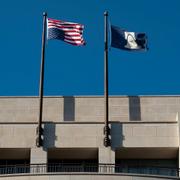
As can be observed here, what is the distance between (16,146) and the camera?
48.9 meters

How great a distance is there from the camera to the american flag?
165 feet

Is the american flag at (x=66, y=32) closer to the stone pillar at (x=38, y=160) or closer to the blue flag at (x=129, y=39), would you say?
the blue flag at (x=129, y=39)

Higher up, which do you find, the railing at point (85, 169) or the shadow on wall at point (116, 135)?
the shadow on wall at point (116, 135)

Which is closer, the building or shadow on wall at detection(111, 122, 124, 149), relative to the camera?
the building

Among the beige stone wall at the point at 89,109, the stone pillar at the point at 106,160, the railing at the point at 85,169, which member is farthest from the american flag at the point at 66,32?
the railing at the point at 85,169

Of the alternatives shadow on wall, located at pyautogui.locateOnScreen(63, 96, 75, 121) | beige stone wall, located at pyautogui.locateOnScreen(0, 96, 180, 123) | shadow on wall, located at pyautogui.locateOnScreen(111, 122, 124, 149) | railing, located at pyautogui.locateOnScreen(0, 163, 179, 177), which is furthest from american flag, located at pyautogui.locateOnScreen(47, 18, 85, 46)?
railing, located at pyautogui.locateOnScreen(0, 163, 179, 177)

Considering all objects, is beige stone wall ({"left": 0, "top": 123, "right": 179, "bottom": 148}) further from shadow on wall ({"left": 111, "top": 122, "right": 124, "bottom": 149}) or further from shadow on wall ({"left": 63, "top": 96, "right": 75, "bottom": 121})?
shadow on wall ({"left": 63, "top": 96, "right": 75, "bottom": 121})

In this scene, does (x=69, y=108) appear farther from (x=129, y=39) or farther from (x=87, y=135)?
(x=129, y=39)

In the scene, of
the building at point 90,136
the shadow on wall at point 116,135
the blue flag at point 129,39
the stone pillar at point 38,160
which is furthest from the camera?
the blue flag at point 129,39

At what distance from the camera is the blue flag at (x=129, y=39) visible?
51.1m

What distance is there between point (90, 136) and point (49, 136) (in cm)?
249

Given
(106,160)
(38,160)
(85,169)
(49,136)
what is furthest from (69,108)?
(106,160)

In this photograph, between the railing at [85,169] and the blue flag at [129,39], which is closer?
the railing at [85,169]

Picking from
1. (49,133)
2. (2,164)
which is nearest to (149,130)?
(49,133)
